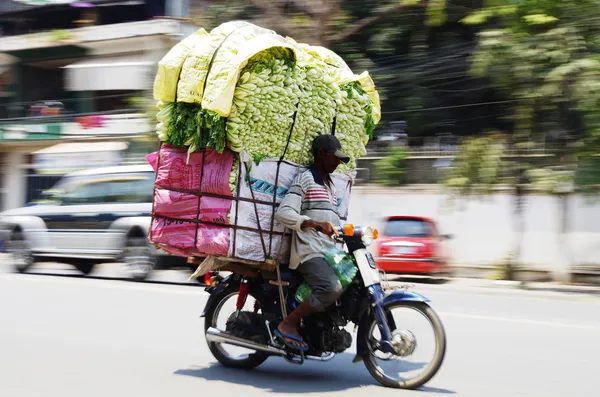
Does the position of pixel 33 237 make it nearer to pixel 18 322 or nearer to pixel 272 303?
pixel 18 322

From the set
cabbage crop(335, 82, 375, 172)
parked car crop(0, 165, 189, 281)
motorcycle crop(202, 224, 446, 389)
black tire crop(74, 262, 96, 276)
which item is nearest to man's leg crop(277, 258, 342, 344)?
motorcycle crop(202, 224, 446, 389)

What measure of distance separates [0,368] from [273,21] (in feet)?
45.6

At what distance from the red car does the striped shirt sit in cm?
999

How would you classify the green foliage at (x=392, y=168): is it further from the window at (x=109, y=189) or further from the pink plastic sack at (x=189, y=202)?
the pink plastic sack at (x=189, y=202)

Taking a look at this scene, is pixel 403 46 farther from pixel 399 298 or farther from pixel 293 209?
pixel 399 298

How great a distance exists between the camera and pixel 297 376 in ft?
19.4

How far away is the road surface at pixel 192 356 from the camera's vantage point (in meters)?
5.52

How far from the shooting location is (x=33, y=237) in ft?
46.6

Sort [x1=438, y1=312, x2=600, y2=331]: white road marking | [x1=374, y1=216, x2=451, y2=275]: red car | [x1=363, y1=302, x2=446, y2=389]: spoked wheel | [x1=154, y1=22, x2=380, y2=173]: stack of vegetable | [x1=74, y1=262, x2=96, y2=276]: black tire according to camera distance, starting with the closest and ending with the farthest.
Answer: [x1=363, y1=302, x2=446, y2=389]: spoked wheel < [x1=154, y1=22, x2=380, y2=173]: stack of vegetable < [x1=438, y1=312, x2=600, y2=331]: white road marking < [x1=74, y1=262, x2=96, y2=276]: black tire < [x1=374, y1=216, x2=451, y2=275]: red car

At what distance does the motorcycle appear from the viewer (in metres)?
5.27

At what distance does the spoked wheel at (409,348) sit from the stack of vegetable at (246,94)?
1.29 metres

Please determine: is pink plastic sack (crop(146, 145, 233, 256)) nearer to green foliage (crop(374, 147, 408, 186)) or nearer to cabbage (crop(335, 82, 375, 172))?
cabbage (crop(335, 82, 375, 172))

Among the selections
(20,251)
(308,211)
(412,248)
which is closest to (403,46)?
(412,248)

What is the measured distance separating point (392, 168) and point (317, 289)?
13.5 metres
